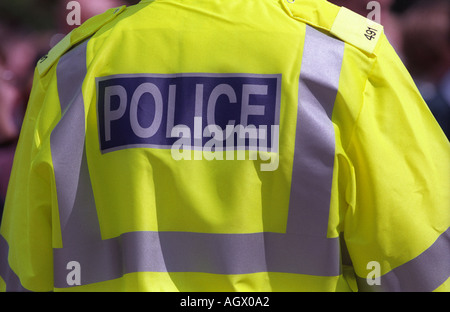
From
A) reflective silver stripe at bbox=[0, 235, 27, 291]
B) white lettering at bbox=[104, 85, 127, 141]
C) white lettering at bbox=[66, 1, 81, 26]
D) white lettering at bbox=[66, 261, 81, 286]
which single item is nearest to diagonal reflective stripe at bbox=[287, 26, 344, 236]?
white lettering at bbox=[104, 85, 127, 141]

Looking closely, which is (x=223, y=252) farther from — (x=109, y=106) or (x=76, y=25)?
(x=76, y=25)

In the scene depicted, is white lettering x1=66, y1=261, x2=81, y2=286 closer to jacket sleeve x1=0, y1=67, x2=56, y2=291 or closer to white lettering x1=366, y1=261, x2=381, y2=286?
jacket sleeve x1=0, y1=67, x2=56, y2=291

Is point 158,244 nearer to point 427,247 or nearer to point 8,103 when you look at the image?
point 427,247

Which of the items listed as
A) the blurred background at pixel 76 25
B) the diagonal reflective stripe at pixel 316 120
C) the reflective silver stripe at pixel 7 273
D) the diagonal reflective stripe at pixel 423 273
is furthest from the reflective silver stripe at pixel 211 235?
the blurred background at pixel 76 25

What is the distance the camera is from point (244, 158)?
1.07m

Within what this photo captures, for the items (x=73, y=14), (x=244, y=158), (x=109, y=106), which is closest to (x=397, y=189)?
(x=244, y=158)

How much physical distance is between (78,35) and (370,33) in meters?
0.55

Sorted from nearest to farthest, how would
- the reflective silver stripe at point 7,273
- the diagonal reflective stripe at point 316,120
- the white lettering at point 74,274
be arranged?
the diagonal reflective stripe at point 316,120
the white lettering at point 74,274
the reflective silver stripe at point 7,273

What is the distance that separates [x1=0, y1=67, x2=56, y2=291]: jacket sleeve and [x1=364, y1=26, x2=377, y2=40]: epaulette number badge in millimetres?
578

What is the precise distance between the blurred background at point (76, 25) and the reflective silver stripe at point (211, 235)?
0.66 meters

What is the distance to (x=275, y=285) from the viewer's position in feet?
3.69

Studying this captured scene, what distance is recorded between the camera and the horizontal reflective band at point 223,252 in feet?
3.57

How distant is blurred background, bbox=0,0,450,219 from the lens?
171 cm

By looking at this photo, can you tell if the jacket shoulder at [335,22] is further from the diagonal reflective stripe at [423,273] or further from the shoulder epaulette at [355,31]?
the diagonal reflective stripe at [423,273]
